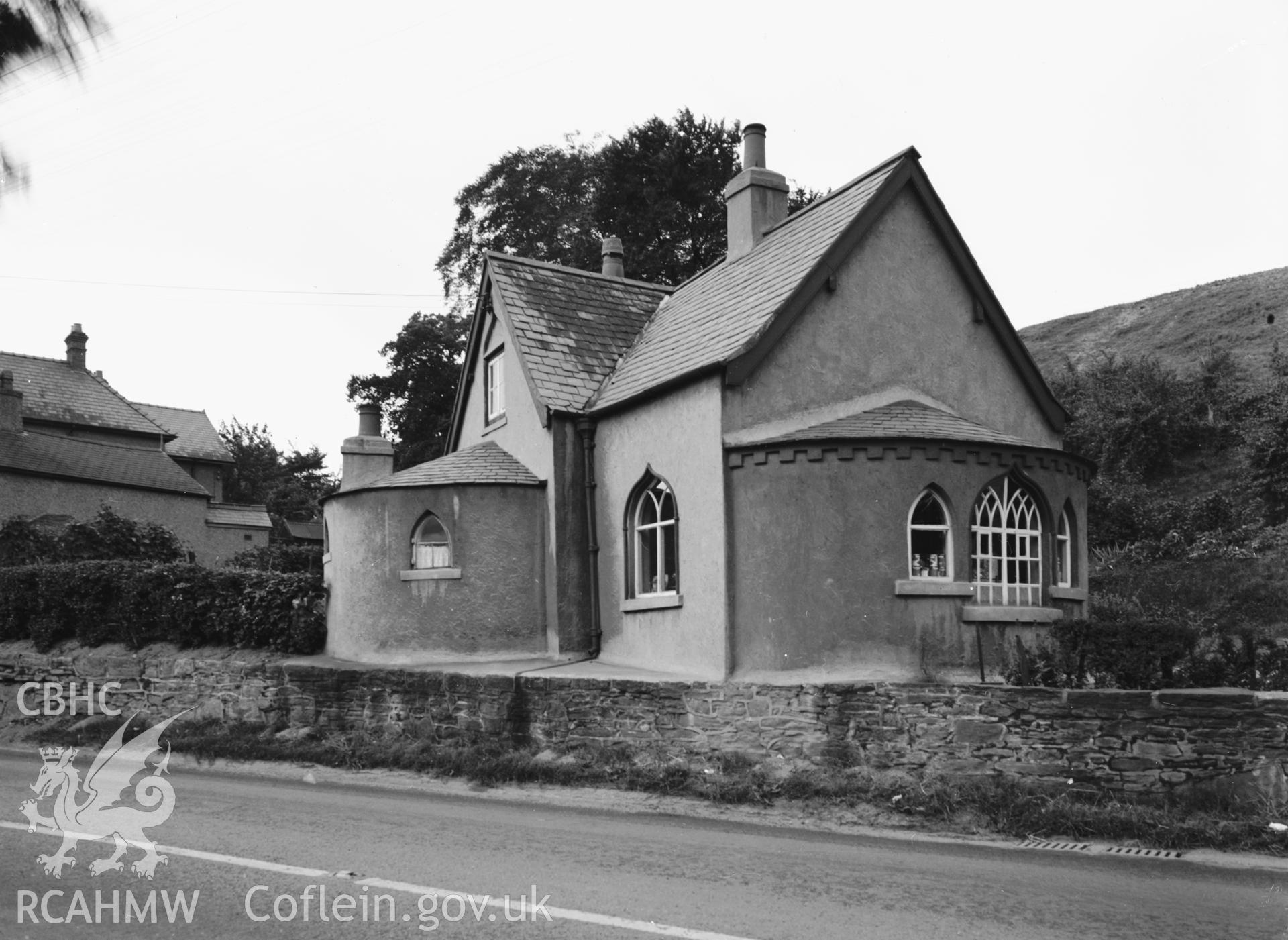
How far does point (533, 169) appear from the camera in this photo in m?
44.5

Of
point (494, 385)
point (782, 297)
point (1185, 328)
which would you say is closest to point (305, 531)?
point (494, 385)

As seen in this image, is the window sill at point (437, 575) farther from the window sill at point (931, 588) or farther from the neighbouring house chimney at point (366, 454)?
the window sill at point (931, 588)

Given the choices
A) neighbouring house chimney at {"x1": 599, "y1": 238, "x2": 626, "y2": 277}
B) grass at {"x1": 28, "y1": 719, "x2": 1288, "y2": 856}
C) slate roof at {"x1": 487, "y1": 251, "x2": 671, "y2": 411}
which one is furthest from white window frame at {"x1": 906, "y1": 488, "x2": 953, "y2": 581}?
neighbouring house chimney at {"x1": 599, "y1": 238, "x2": 626, "y2": 277}

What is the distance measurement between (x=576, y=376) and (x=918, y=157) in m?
6.87

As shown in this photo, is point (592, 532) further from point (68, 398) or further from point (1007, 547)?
point (68, 398)

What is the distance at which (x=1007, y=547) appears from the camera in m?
15.8

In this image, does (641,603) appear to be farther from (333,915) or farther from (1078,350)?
(1078,350)

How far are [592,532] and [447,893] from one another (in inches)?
442

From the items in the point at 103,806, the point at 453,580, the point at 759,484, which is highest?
the point at 759,484

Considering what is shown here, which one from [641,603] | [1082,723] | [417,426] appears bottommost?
[1082,723]

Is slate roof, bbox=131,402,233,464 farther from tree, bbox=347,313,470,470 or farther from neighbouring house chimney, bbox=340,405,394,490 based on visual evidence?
neighbouring house chimney, bbox=340,405,394,490

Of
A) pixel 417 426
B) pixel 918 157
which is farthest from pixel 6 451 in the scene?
pixel 918 157

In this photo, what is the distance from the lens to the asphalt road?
23.8 feet

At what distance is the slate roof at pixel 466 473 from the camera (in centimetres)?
1931
